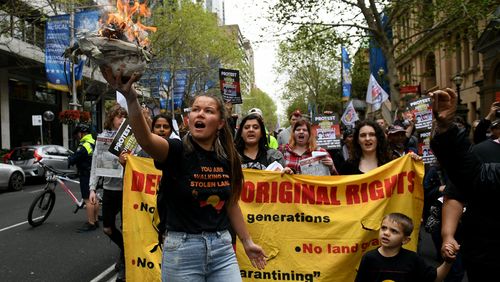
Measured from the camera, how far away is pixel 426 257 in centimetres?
632

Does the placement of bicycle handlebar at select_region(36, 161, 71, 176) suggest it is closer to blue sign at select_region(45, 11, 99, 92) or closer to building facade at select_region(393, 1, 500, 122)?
blue sign at select_region(45, 11, 99, 92)

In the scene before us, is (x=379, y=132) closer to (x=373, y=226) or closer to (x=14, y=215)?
(x=373, y=226)

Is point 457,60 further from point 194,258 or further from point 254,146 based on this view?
point 194,258

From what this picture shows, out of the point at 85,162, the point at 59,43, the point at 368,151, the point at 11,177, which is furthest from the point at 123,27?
the point at 59,43

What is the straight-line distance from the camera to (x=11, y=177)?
51.8ft

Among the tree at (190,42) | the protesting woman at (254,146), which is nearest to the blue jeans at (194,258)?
the protesting woman at (254,146)

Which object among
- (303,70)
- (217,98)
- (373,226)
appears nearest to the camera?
(217,98)

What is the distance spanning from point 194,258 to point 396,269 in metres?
1.49

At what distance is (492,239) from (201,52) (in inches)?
1376

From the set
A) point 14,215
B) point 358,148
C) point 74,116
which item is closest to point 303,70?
point 74,116

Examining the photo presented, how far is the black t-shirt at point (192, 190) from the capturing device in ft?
8.59

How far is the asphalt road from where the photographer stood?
5711 millimetres

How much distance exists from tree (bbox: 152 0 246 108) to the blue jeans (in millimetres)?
26061

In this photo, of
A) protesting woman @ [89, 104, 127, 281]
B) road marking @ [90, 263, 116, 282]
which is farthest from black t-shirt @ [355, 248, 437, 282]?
road marking @ [90, 263, 116, 282]
